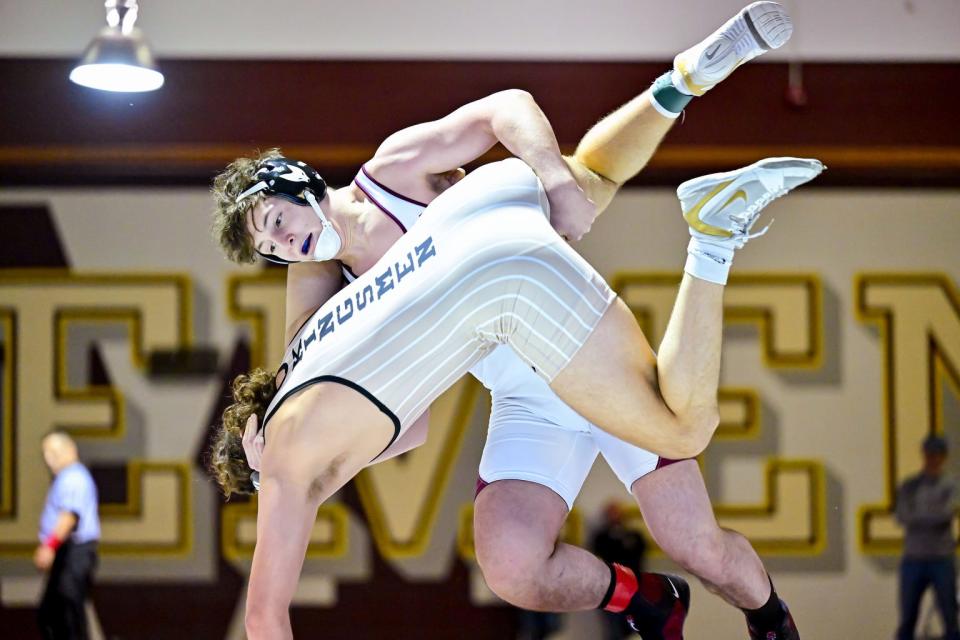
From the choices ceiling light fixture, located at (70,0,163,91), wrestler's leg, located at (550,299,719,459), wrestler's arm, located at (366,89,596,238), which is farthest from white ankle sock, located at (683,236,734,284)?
ceiling light fixture, located at (70,0,163,91)

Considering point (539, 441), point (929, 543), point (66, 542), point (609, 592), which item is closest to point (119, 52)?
point (66, 542)

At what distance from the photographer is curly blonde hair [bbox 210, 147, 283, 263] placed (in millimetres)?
2455

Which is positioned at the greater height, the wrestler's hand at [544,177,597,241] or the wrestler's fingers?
the wrestler's hand at [544,177,597,241]

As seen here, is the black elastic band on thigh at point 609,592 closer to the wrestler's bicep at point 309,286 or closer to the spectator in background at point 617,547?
the wrestler's bicep at point 309,286

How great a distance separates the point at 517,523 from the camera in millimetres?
2543

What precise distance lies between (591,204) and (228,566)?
395cm

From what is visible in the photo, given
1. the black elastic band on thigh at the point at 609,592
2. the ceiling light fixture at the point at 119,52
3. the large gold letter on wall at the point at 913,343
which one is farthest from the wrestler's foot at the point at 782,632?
the large gold letter on wall at the point at 913,343

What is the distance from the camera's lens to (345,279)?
268 centimetres

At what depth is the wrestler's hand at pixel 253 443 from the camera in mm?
2342

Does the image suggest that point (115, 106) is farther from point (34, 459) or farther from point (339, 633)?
point (339, 633)

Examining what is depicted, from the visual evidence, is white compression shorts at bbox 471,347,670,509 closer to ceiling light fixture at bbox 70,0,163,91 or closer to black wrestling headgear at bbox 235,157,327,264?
black wrestling headgear at bbox 235,157,327,264

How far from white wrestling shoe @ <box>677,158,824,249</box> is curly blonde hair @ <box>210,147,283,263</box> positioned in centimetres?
88

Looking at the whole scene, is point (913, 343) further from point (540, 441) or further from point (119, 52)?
point (119, 52)

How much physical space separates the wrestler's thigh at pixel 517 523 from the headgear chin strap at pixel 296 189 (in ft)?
2.11
